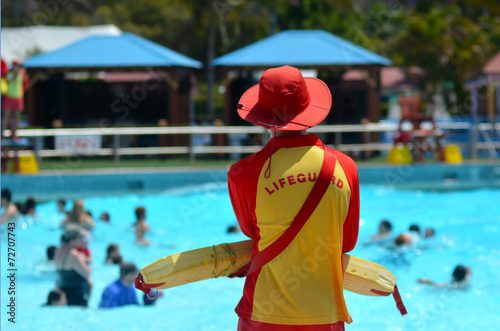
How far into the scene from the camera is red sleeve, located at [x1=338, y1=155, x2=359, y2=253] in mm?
2424

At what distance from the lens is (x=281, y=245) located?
238cm

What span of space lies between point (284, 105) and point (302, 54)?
1591 centimetres

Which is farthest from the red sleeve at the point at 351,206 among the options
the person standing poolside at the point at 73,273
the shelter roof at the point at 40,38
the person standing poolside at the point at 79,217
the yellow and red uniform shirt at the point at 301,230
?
the shelter roof at the point at 40,38

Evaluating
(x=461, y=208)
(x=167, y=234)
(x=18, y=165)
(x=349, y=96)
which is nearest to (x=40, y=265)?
(x=167, y=234)

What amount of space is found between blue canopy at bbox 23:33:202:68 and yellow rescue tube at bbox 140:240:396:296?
1537 centimetres

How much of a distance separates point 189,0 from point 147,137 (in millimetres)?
10559

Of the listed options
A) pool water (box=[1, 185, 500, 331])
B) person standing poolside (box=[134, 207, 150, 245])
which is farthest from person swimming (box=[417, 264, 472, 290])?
person standing poolside (box=[134, 207, 150, 245])

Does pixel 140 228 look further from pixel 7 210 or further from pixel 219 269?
pixel 219 269

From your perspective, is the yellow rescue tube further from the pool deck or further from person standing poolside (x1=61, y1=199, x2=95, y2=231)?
the pool deck

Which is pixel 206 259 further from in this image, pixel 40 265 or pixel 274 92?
pixel 40 265

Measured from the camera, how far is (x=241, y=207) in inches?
97.1

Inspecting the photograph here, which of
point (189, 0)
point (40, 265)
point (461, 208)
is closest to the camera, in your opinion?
point (40, 265)

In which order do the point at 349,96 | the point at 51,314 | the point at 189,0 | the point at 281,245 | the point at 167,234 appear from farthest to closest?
1. the point at 189,0
2. the point at 349,96
3. the point at 167,234
4. the point at 51,314
5. the point at 281,245

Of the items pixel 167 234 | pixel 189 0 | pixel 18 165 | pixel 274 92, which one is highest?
pixel 189 0
